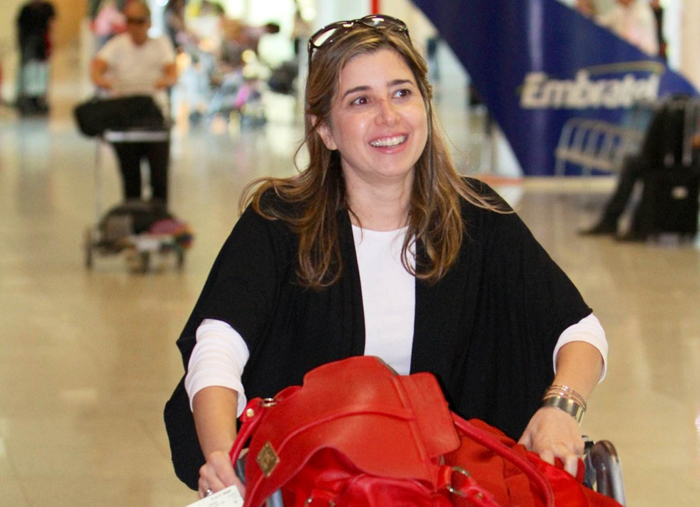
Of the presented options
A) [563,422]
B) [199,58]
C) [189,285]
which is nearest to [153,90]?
[189,285]

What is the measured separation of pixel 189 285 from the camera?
598cm

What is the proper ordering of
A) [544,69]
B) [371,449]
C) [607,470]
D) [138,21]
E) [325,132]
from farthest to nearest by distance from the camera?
[544,69] → [138,21] → [325,132] → [607,470] → [371,449]

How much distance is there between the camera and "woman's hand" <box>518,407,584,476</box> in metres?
1.67

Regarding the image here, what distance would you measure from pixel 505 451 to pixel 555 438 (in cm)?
23

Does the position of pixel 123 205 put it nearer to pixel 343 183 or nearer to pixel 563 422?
pixel 343 183

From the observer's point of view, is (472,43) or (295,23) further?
(295,23)

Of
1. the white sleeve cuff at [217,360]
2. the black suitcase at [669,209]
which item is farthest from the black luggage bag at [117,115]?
the white sleeve cuff at [217,360]

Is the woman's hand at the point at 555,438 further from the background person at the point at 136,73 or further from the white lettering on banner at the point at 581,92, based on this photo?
the white lettering on banner at the point at 581,92

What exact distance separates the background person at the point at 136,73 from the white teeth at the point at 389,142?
516cm

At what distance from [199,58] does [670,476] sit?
1550 cm

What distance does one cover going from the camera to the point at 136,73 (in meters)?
7.17

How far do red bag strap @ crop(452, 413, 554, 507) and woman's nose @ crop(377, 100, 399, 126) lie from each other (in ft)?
1.97

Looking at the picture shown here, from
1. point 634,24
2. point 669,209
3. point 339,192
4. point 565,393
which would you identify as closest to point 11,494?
point 339,192

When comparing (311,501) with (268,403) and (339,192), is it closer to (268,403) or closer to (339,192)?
(268,403)
